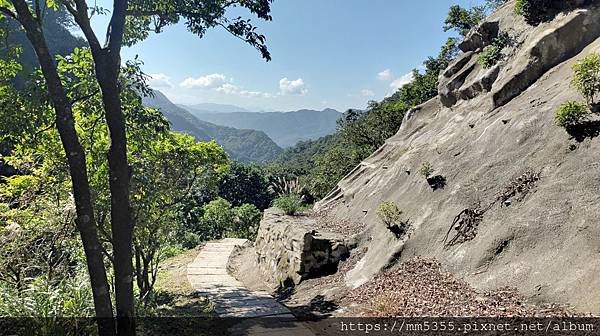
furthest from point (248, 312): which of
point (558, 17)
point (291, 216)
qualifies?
point (558, 17)

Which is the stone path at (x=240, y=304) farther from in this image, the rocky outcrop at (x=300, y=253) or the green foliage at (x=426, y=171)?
the green foliage at (x=426, y=171)

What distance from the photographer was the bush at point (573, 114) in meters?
6.82

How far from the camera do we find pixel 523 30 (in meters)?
11.3

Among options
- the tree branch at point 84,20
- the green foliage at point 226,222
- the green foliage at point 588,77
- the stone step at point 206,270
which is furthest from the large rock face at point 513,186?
the green foliage at point 226,222

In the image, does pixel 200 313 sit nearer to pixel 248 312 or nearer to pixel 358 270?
pixel 248 312

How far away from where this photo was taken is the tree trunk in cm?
482

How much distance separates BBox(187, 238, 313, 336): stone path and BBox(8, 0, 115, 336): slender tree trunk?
8.54ft

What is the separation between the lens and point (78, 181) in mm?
4609

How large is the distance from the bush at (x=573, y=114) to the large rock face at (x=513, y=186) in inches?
7.9

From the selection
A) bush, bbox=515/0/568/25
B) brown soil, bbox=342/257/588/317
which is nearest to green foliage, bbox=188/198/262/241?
brown soil, bbox=342/257/588/317

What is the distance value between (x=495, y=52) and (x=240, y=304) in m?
10.7

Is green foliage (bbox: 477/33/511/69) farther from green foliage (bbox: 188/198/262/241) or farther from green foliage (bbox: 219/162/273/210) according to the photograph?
green foliage (bbox: 219/162/273/210)

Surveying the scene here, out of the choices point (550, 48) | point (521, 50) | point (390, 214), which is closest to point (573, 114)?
point (550, 48)

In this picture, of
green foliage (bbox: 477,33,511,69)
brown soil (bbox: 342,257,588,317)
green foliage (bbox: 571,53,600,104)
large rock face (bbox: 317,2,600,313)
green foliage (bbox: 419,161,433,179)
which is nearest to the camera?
brown soil (bbox: 342,257,588,317)
